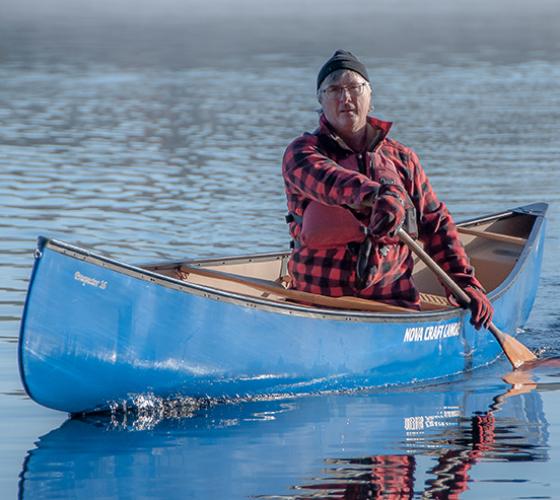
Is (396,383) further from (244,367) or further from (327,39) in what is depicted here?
(327,39)

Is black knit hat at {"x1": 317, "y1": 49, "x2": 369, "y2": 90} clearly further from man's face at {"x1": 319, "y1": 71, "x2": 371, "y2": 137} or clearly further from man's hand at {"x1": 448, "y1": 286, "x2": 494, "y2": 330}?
man's hand at {"x1": 448, "y1": 286, "x2": 494, "y2": 330}

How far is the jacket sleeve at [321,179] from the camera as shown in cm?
734

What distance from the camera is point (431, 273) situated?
10195 millimetres

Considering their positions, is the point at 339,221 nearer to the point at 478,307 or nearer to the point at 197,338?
the point at 197,338

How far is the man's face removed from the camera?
7699 mm

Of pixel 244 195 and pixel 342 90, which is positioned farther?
pixel 244 195

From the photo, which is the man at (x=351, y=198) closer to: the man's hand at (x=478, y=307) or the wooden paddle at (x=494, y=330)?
the wooden paddle at (x=494, y=330)

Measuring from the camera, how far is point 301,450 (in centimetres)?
689

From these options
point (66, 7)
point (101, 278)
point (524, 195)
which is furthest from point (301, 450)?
point (66, 7)

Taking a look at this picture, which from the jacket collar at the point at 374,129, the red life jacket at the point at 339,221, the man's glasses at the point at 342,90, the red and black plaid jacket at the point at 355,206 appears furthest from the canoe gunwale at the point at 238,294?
the man's glasses at the point at 342,90

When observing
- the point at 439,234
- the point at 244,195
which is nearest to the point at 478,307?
the point at 439,234

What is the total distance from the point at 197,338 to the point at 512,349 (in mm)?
2396

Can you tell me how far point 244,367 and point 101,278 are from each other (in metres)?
1.02

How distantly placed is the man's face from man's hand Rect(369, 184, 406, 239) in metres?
0.57
